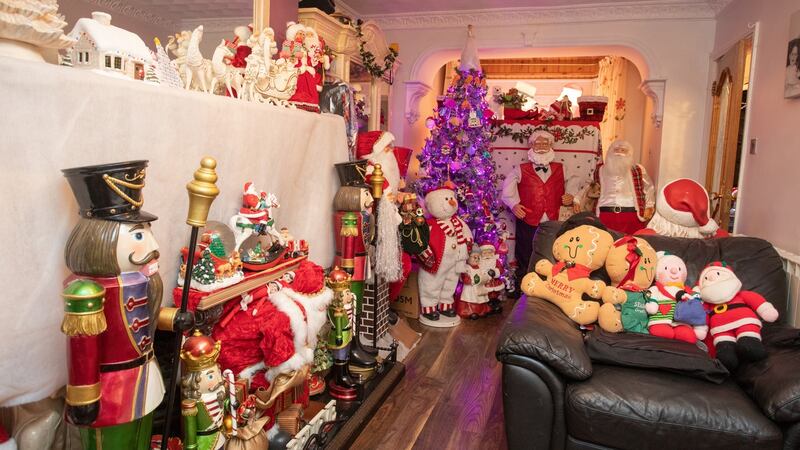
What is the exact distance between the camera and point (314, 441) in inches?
83.0

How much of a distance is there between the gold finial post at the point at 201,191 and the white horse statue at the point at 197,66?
2.64 ft

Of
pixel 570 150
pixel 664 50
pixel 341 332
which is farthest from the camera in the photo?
pixel 570 150

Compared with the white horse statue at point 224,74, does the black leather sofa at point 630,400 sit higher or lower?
lower

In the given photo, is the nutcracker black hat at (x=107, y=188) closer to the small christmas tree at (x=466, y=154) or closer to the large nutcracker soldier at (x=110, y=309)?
the large nutcracker soldier at (x=110, y=309)

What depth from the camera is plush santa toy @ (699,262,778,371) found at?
2146 mm

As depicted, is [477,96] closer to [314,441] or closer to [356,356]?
[356,356]

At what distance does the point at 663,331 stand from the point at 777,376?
0.53 meters

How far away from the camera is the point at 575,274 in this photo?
2.56 meters

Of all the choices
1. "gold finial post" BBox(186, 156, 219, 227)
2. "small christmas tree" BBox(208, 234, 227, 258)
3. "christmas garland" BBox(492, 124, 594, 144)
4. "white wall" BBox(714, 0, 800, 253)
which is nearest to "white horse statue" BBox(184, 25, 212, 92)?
"small christmas tree" BBox(208, 234, 227, 258)

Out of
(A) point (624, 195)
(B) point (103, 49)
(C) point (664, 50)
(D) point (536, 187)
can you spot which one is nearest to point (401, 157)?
(D) point (536, 187)

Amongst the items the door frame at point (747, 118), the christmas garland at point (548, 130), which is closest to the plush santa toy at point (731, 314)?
the door frame at point (747, 118)

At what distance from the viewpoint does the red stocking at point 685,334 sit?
237 cm

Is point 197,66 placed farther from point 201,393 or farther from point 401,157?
point 401,157

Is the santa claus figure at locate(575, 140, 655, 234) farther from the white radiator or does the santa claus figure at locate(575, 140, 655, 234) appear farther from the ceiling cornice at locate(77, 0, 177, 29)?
the ceiling cornice at locate(77, 0, 177, 29)
